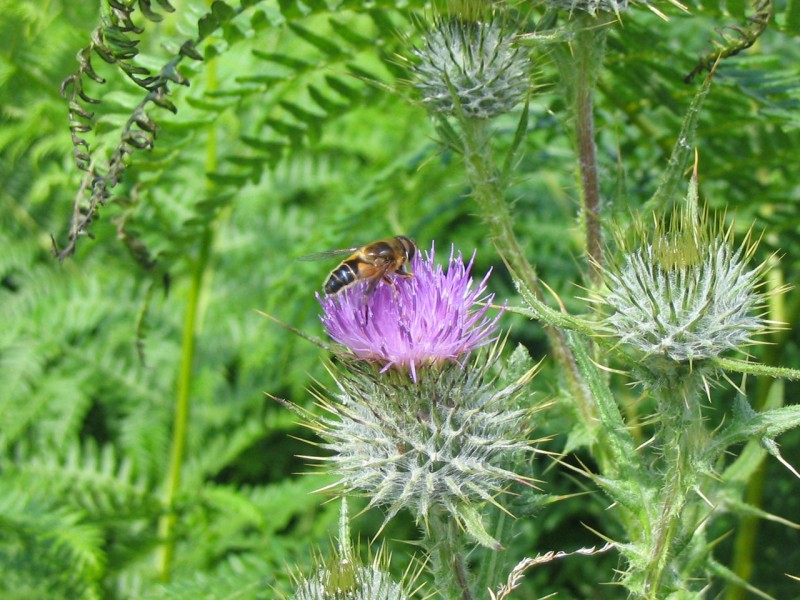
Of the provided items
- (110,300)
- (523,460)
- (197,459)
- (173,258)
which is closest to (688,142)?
(523,460)

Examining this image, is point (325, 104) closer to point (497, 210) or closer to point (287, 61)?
point (287, 61)

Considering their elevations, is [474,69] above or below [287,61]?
below

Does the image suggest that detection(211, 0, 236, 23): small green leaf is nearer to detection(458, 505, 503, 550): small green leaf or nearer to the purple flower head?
the purple flower head

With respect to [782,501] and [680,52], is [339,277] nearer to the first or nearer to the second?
[680,52]

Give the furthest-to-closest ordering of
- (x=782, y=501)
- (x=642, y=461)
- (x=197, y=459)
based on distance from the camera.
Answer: (x=197, y=459) → (x=782, y=501) → (x=642, y=461)

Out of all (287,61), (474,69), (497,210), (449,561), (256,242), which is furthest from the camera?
(256,242)

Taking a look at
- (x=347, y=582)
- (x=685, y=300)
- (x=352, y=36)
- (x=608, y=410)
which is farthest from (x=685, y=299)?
(x=352, y=36)
